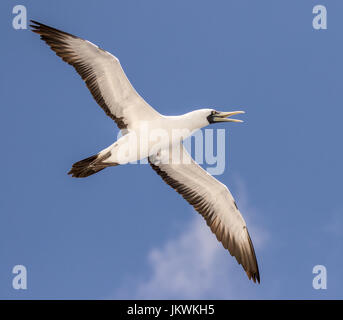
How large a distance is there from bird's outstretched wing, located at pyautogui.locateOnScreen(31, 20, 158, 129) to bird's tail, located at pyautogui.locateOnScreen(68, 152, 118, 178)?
52.6 inches

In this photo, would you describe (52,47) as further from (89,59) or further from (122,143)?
(122,143)

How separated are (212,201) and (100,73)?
449cm

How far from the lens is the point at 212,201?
1759cm

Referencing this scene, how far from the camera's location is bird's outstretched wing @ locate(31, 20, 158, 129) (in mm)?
16141

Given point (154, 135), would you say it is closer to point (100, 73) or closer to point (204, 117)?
point (204, 117)

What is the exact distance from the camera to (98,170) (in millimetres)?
16312

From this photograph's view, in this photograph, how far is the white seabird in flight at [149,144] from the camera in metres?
16.2

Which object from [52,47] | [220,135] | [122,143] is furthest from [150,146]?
[52,47]

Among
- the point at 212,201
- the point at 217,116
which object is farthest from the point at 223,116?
the point at 212,201

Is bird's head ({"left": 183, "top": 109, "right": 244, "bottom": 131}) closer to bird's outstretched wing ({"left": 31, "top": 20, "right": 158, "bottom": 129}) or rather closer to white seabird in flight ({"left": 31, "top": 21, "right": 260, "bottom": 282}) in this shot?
white seabird in flight ({"left": 31, "top": 21, "right": 260, "bottom": 282})

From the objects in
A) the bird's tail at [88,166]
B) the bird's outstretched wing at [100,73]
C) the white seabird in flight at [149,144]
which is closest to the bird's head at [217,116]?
the white seabird in flight at [149,144]

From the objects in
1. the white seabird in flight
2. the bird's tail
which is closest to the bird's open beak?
the white seabird in flight

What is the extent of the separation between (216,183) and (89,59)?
4.57 metres

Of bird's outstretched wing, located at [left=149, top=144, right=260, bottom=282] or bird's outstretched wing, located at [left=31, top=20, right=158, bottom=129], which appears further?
bird's outstretched wing, located at [left=149, top=144, right=260, bottom=282]
